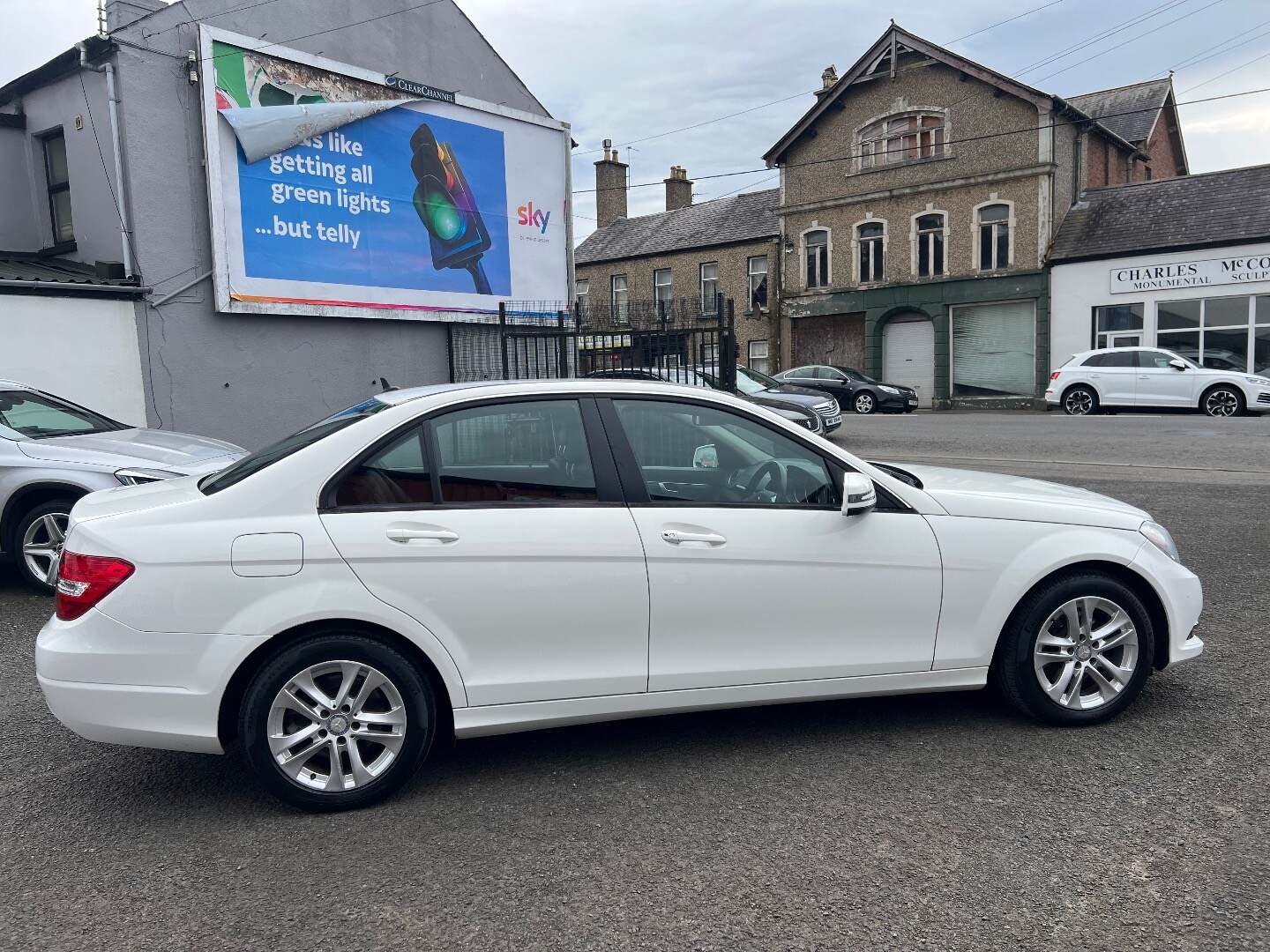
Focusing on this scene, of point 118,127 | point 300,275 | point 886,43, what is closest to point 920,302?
point 886,43

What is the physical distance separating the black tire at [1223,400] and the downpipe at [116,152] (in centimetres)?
2083

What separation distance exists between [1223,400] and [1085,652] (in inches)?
807

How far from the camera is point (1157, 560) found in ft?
14.2

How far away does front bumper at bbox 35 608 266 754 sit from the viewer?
3506 mm

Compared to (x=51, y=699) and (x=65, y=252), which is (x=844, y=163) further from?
(x=51, y=699)

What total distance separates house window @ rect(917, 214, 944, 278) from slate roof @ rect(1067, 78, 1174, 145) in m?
6.89

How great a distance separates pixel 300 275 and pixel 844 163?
81.0 feet

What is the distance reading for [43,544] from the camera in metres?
7.14

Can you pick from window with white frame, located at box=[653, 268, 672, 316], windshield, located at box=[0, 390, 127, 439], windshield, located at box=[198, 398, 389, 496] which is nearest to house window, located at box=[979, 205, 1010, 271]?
window with white frame, located at box=[653, 268, 672, 316]

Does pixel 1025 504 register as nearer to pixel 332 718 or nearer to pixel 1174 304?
pixel 332 718

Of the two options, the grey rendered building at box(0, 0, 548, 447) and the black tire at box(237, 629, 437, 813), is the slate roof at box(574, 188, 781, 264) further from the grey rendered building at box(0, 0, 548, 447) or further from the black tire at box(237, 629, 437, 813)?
the black tire at box(237, 629, 437, 813)

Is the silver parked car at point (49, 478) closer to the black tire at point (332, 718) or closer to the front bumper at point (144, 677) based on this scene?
the front bumper at point (144, 677)

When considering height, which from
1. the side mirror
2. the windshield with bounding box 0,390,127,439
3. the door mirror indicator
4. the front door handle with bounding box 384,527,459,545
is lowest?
the front door handle with bounding box 384,527,459,545

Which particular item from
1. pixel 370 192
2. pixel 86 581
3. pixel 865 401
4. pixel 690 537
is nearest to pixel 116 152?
pixel 370 192
